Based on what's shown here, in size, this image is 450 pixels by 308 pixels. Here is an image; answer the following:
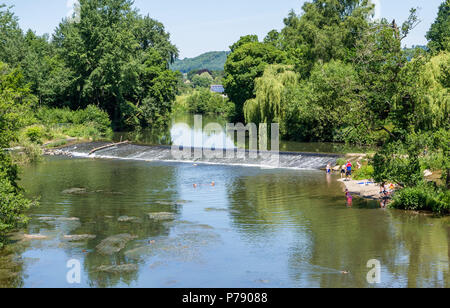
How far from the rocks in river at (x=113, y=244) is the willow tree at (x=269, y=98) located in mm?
37813

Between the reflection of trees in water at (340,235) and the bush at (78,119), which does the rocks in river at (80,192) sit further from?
the bush at (78,119)

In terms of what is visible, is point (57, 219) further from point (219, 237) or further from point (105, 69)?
point (105, 69)

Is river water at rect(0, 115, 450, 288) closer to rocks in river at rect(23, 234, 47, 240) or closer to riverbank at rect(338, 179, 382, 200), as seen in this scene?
rocks in river at rect(23, 234, 47, 240)

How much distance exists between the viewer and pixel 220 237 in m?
25.0

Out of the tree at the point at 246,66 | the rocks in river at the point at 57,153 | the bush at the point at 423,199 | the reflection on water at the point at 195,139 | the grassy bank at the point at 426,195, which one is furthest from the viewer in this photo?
the tree at the point at 246,66

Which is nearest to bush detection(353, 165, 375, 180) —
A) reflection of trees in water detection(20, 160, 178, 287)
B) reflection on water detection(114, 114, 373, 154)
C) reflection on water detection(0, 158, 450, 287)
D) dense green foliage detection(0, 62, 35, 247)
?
reflection on water detection(0, 158, 450, 287)

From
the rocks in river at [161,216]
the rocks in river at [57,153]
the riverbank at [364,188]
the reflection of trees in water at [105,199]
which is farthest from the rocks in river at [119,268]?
the rocks in river at [57,153]

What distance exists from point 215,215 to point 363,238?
8.49m

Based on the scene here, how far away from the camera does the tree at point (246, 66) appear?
79188 millimetres

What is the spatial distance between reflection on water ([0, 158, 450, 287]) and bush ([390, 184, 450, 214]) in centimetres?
109

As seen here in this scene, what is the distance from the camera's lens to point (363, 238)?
80.7ft

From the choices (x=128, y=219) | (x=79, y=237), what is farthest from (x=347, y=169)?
(x=79, y=237)
